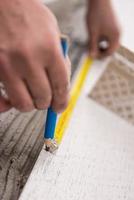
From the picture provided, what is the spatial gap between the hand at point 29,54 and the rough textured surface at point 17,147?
0.37 ft

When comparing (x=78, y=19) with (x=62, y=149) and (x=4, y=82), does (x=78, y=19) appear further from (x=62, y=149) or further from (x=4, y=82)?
(x=4, y=82)

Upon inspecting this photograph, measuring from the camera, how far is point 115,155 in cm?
54

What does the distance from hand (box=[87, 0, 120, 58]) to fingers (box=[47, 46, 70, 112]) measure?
28 cm

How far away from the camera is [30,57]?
34cm

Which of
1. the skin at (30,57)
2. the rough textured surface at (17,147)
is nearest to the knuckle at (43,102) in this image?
the skin at (30,57)

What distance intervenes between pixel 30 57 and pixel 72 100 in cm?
32

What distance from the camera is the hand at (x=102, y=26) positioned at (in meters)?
0.64

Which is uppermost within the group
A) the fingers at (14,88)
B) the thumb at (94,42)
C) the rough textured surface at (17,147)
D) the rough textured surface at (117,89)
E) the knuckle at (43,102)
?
the fingers at (14,88)

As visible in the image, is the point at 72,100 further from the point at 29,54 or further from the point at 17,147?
the point at 29,54

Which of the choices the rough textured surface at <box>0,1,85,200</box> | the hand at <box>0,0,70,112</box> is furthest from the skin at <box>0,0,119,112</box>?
the rough textured surface at <box>0,1,85,200</box>

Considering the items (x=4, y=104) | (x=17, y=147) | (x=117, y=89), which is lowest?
(x=117, y=89)

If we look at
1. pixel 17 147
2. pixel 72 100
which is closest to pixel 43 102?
pixel 17 147

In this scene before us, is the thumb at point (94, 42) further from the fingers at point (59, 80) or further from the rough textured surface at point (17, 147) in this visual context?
the fingers at point (59, 80)

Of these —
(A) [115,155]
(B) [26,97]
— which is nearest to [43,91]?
(B) [26,97]
